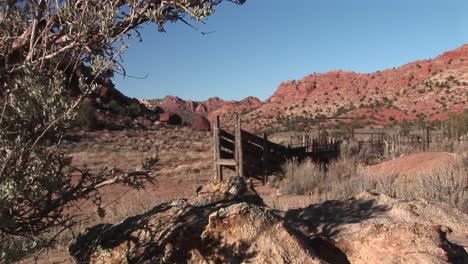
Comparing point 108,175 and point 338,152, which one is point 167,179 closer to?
point 338,152

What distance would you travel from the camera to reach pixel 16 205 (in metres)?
3.40

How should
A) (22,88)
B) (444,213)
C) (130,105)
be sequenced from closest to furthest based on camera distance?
1. (22,88)
2. (444,213)
3. (130,105)

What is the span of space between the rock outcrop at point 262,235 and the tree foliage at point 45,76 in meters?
0.56

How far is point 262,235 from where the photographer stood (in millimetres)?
3629

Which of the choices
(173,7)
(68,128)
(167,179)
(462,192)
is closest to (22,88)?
(68,128)

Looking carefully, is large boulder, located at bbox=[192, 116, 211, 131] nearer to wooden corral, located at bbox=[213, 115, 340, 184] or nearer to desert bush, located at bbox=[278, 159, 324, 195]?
wooden corral, located at bbox=[213, 115, 340, 184]

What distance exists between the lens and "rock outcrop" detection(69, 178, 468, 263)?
3.64 m

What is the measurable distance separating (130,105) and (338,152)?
3161cm

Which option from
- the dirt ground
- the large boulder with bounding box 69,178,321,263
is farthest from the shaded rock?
the dirt ground

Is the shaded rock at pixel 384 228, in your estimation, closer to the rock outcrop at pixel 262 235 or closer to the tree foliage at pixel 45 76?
the rock outcrop at pixel 262 235

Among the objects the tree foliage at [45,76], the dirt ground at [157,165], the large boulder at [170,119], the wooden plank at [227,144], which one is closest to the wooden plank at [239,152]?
the dirt ground at [157,165]

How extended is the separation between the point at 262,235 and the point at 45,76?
1771 millimetres

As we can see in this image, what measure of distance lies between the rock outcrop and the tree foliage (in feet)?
1.83

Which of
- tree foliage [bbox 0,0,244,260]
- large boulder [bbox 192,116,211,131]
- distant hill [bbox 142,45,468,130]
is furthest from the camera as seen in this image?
distant hill [bbox 142,45,468,130]
